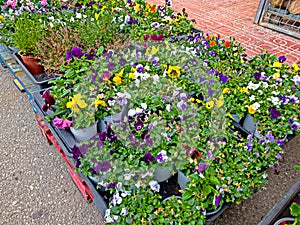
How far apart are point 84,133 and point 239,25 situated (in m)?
3.55

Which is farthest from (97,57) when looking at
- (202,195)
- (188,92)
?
(202,195)

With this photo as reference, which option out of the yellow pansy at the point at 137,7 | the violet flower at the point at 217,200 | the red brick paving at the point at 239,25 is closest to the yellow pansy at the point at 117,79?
the violet flower at the point at 217,200

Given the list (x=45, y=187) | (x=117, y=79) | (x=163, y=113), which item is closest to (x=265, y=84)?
(x=163, y=113)

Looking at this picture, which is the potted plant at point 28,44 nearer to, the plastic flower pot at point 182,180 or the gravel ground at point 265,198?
the plastic flower pot at point 182,180

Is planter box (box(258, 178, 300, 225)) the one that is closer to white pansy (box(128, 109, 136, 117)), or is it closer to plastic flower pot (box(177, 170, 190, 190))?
plastic flower pot (box(177, 170, 190, 190))

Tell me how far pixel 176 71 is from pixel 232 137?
0.58 m

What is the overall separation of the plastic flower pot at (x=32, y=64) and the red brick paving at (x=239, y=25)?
2.60 m

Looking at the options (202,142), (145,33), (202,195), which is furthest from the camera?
(145,33)

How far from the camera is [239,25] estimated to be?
4.20 metres

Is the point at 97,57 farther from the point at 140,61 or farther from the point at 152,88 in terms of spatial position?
the point at 152,88

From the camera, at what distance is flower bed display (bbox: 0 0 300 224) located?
136 centimetres

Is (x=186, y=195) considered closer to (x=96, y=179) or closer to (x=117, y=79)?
(x=96, y=179)

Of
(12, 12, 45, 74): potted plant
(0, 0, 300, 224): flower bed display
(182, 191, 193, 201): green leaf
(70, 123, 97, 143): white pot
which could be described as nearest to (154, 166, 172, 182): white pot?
(0, 0, 300, 224): flower bed display

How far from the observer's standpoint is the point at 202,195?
1294mm
